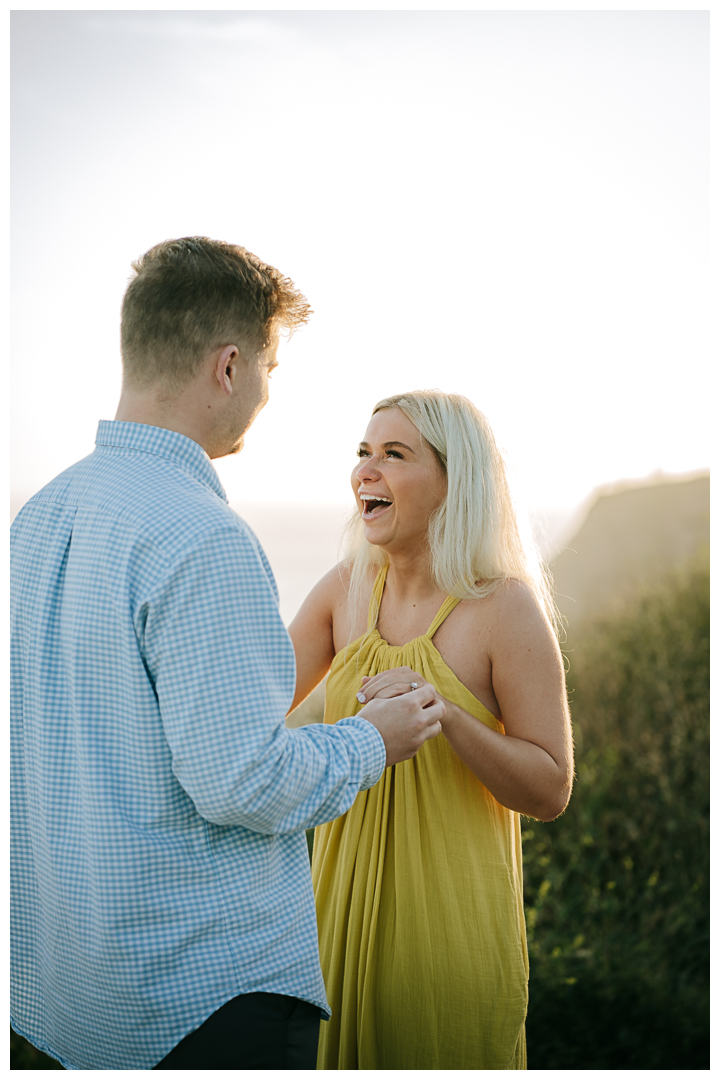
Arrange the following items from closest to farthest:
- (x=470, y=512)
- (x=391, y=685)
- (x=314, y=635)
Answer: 1. (x=391, y=685)
2. (x=470, y=512)
3. (x=314, y=635)

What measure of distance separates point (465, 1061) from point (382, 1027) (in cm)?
22

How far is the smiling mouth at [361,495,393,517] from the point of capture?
2.20 meters

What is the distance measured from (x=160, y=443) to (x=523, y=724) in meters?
1.15

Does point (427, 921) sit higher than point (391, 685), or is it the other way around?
point (391, 685)

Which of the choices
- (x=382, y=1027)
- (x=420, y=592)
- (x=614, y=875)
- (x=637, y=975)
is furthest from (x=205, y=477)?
(x=614, y=875)

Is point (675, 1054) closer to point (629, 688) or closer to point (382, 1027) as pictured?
point (629, 688)

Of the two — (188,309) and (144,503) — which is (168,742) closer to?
(144,503)

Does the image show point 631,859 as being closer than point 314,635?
No

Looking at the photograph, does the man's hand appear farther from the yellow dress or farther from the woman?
the yellow dress

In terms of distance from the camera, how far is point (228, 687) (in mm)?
1279

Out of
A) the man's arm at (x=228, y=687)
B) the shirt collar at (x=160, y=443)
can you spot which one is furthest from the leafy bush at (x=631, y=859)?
the shirt collar at (x=160, y=443)

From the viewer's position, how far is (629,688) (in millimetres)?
5297

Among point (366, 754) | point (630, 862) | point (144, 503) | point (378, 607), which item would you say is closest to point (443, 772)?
point (378, 607)

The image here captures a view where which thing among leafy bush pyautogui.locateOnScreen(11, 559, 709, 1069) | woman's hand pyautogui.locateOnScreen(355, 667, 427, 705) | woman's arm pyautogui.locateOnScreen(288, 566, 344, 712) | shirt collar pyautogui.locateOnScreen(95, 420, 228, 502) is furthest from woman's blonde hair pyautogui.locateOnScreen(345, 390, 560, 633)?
leafy bush pyautogui.locateOnScreen(11, 559, 709, 1069)
